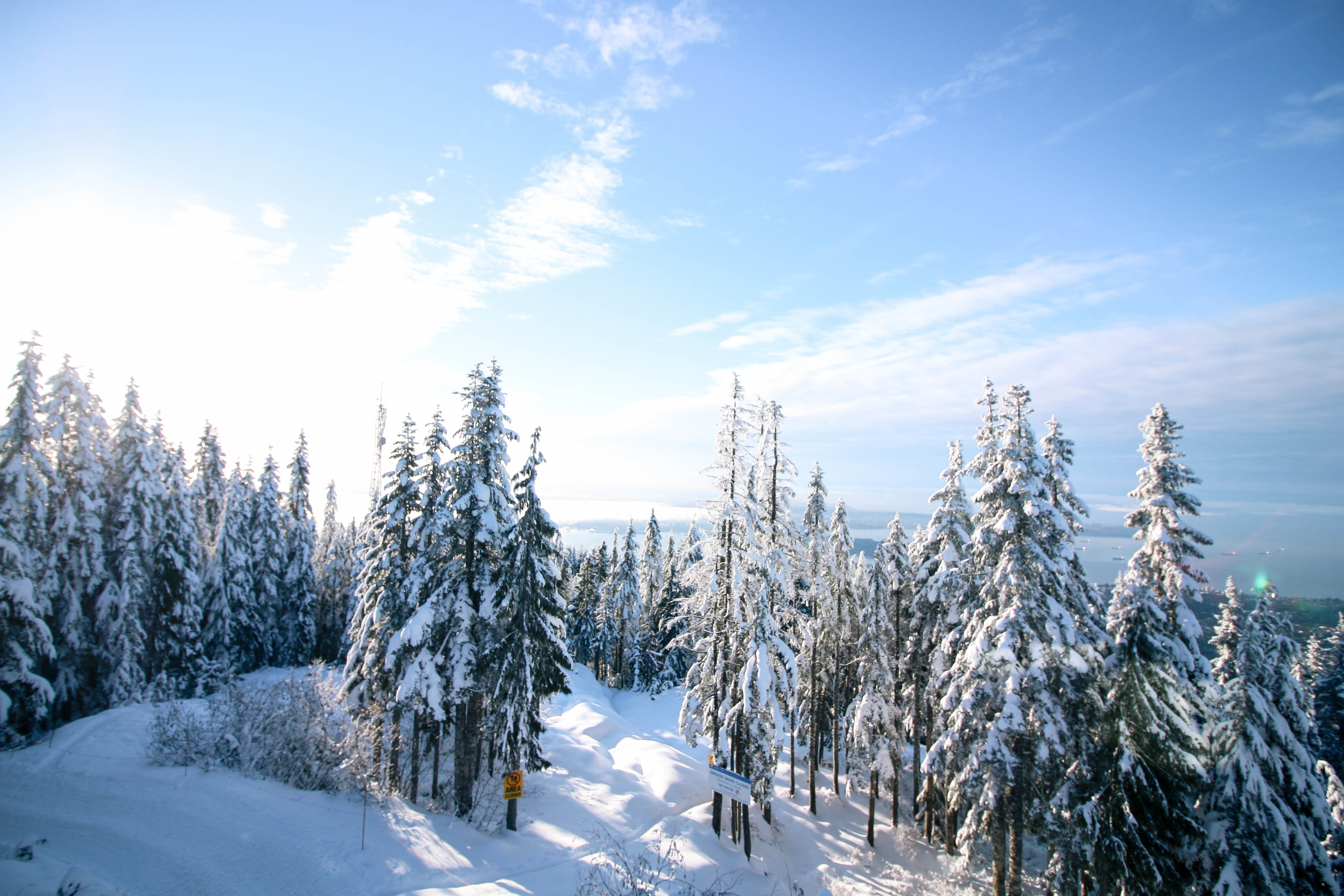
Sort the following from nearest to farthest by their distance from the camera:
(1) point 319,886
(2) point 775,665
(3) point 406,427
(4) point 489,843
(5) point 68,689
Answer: (1) point 319,886 < (4) point 489,843 < (2) point 775,665 < (3) point 406,427 < (5) point 68,689

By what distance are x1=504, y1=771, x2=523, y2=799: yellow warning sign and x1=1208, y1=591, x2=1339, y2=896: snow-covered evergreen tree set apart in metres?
19.3

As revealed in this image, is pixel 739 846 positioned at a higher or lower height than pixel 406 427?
lower

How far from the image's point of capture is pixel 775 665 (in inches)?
755

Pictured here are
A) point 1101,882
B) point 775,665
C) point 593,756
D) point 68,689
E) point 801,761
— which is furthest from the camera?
point 801,761

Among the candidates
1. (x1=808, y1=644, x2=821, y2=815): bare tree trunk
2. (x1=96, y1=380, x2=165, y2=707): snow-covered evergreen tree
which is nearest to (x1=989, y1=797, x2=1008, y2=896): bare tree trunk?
(x1=808, y1=644, x2=821, y2=815): bare tree trunk

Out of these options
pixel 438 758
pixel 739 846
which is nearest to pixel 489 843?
pixel 438 758

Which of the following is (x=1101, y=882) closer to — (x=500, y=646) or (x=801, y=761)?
(x=500, y=646)

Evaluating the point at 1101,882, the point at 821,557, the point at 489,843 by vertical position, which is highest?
the point at 821,557

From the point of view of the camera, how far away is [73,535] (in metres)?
24.6

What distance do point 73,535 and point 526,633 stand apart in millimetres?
22089

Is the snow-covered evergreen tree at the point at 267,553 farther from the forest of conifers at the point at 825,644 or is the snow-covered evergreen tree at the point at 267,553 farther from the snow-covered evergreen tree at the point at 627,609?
the snow-covered evergreen tree at the point at 627,609

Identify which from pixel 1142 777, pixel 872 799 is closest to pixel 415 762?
pixel 872 799

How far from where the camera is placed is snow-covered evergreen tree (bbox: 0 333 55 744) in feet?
66.5

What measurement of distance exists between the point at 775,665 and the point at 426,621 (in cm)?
1180
